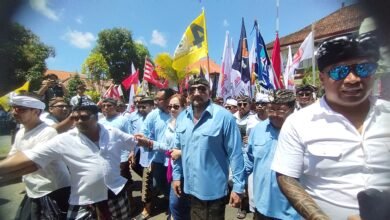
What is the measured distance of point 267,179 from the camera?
9.45 feet

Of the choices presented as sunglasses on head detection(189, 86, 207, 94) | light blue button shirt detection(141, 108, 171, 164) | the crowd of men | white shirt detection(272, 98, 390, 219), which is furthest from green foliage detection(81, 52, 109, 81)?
white shirt detection(272, 98, 390, 219)

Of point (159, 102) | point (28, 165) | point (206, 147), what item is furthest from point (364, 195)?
point (159, 102)

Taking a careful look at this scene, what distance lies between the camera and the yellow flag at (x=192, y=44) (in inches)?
219

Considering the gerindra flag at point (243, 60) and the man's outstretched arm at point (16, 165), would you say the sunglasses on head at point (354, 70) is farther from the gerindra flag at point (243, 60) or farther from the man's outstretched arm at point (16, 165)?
the gerindra flag at point (243, 60)

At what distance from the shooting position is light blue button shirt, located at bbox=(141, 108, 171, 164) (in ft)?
15.7

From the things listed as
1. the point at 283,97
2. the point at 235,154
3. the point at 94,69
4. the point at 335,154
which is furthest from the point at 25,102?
the point at 94,69

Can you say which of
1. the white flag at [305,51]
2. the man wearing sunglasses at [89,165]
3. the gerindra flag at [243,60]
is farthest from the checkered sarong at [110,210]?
the gerindra flag at [243,60]

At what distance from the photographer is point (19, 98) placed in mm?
2639

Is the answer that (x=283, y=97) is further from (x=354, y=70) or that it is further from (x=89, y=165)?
(x=89, y=165)

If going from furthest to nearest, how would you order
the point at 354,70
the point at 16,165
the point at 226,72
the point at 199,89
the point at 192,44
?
the point at 226,72 → the point at 192,44 → the point at 199,89 → the point at 16,165 → the point at 354,70

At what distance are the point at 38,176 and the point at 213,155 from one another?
1475mm

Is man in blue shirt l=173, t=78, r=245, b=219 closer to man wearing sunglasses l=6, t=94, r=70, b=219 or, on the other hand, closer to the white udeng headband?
man wearing sunglasses l=6, t=94, r=70, b=219

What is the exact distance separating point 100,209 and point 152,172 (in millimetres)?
2197

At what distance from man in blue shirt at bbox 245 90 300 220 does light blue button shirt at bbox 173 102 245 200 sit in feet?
0.51
